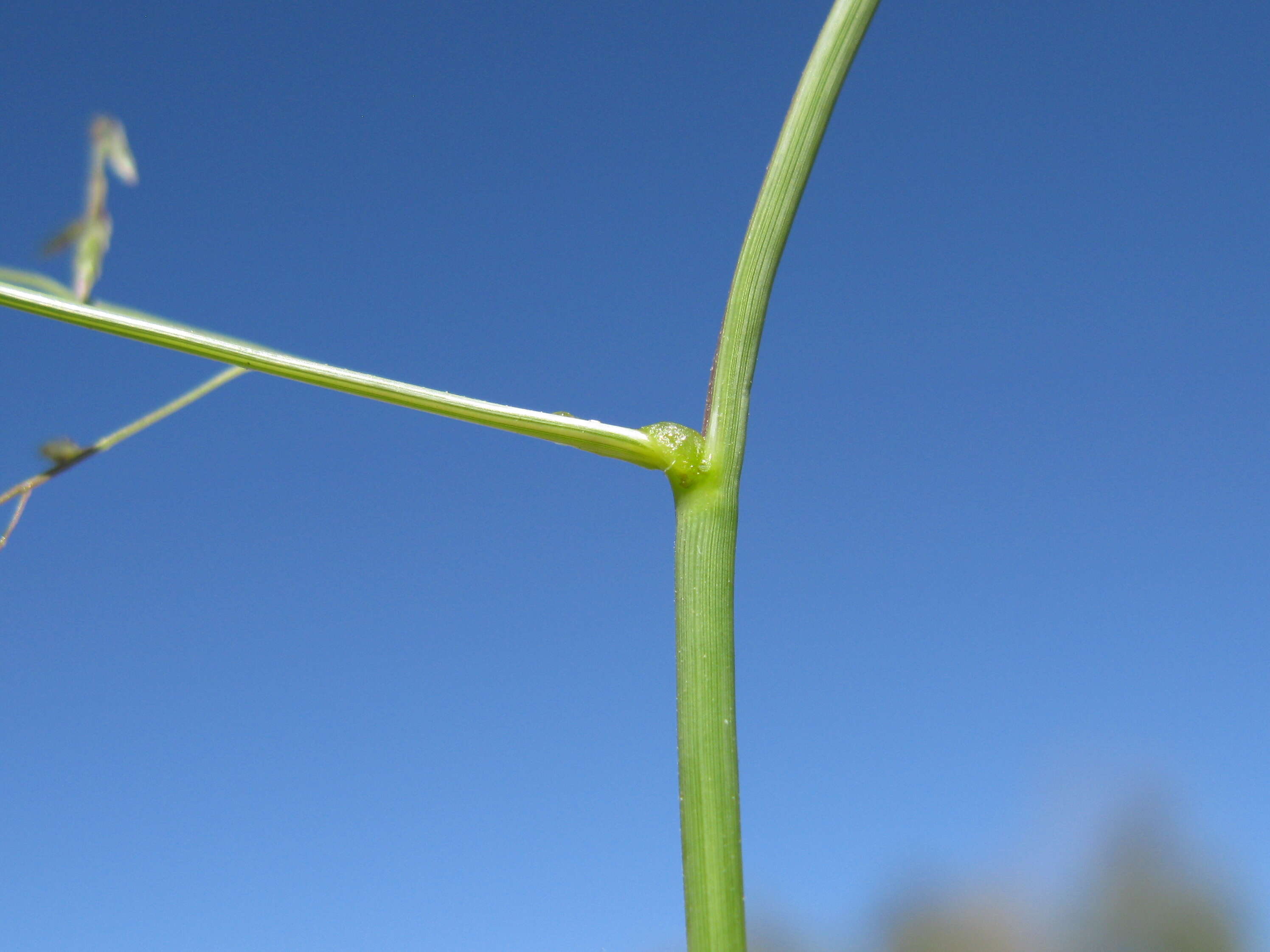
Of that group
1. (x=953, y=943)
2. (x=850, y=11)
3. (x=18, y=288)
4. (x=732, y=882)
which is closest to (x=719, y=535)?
(x=732, y=882)

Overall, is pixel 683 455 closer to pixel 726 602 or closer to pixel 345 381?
pixel 726 602

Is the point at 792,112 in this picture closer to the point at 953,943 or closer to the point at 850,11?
the point at 850,11

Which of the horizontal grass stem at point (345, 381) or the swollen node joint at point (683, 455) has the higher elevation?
the horizontal grass stem at point (345, 381)

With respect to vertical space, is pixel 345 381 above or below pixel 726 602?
above

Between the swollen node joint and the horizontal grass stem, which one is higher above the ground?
the horizontal grass stem

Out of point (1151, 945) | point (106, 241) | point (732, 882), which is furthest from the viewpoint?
point (1151, 945)

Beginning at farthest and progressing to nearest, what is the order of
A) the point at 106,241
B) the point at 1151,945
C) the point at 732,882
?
the point at 1151,945, the point at 106,241, the point at 732,882

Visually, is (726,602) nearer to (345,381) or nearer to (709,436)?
(709,436)

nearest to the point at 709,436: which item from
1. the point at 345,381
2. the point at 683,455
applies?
the point at 683,455
